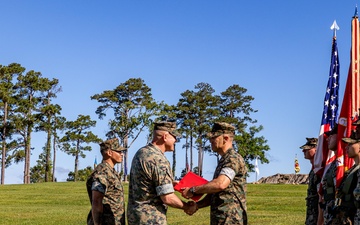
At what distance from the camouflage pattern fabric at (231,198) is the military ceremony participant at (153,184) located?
0.43m

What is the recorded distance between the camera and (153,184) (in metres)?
7.02

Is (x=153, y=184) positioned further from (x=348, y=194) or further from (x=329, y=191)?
(x=329, y=191)

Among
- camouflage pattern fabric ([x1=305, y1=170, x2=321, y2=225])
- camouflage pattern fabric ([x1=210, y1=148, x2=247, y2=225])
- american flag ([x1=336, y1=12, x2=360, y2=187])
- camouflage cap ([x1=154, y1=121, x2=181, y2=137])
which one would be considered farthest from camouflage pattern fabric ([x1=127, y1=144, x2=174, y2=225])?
camouflage pattern fabric ([x1=305, y1=170, x2=321, y2=225])

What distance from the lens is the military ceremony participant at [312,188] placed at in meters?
9.74

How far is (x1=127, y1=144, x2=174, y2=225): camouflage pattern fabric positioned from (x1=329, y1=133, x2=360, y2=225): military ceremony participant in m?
2.10

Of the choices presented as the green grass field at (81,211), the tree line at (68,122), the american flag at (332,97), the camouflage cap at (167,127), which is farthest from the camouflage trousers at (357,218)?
the tree line at (68,122)

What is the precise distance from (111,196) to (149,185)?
1.87 metres

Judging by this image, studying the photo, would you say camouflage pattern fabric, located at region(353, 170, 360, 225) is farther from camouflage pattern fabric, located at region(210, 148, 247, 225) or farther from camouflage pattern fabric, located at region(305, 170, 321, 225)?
camouflage pattern fabric, located at region(305, 170, 321, 225)

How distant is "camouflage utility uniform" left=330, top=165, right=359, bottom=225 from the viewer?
295 inches

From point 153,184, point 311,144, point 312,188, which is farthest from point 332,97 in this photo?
point 153,184

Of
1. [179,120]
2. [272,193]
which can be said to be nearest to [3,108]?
[179,120]

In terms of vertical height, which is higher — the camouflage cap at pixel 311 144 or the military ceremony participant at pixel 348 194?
the camouflage cap at pixel 311 144

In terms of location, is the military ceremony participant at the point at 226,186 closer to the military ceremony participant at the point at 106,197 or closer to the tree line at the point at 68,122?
the military ceremony participant at the point at 106,197

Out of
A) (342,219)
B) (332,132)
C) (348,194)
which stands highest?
(332,132)
